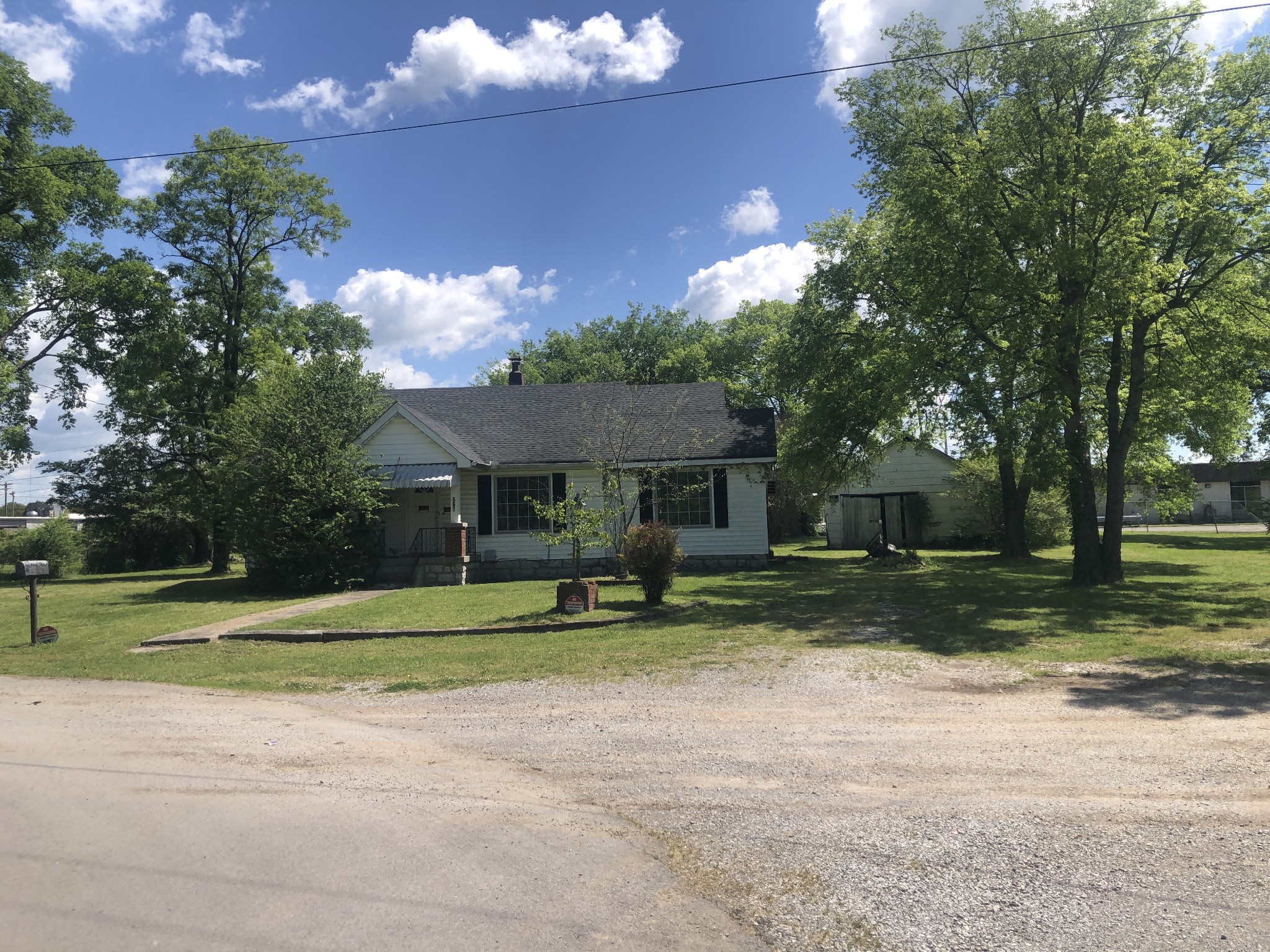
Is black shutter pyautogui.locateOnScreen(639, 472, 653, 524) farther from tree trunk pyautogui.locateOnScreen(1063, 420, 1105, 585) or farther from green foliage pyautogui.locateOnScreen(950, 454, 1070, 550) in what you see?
green foliage pyautogui.locateOnScreen(950, 454, 1070, 550)

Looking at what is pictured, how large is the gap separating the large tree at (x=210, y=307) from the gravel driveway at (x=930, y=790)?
83.7 ft

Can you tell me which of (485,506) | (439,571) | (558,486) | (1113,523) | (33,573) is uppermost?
(558,486)

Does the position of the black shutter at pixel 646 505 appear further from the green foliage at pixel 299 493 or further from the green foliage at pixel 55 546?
the green foliage at pixel 55 546

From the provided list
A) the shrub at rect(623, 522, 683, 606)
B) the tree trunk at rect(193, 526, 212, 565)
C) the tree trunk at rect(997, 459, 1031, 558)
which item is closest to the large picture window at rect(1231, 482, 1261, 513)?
the tree trunk at rect(997, 459, 1031, 558)

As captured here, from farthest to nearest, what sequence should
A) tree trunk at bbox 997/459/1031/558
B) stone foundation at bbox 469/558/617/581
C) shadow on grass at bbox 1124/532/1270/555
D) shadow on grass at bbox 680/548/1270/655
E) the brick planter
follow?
1. shadow on grass at bbox 1124/532/1270/555
2. tree trunk at bbox 997/459/1031/558
3. stone foundation at bbox 469/558/617/581
4. the brick planter
5. shadow on grass at bbox 680/548/1270/655

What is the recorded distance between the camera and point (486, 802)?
16.4 feet

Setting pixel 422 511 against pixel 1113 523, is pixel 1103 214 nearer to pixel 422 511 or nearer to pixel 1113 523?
pixel 1113 523

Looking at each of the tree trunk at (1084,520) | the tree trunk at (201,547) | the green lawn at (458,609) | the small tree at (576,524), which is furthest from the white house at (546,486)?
the tree trunk at (201,547)

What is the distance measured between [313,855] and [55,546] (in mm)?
32292

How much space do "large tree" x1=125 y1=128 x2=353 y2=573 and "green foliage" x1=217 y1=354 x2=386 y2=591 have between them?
10200 millimetres

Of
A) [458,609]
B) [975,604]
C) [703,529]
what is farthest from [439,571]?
[975,604]

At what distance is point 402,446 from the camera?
69.2ft

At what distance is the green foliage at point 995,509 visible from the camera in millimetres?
29547

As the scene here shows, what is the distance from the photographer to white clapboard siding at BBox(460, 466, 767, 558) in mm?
22031
